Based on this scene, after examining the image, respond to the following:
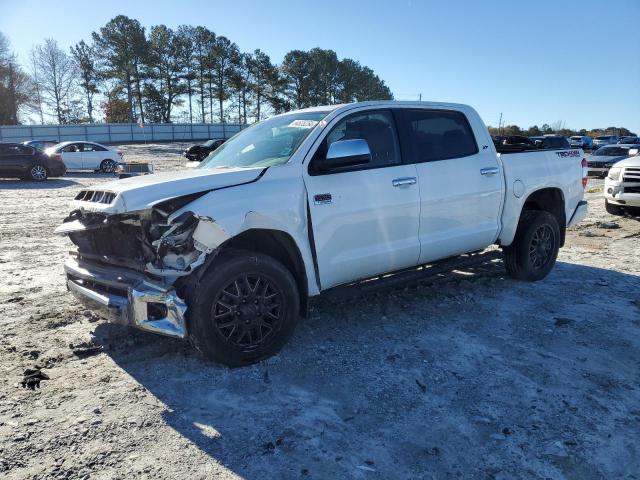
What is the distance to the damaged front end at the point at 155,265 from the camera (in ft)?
11.7

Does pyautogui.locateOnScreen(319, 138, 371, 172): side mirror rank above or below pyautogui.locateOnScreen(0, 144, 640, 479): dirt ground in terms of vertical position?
above

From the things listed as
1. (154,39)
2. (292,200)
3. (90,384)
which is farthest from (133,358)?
(154,39)

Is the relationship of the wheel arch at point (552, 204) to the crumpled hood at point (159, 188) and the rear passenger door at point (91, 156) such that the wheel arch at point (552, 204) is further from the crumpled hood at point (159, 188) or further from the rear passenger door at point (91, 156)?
the rear passenger door at point (91, 156)

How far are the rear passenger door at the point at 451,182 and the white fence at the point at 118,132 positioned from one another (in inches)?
1807

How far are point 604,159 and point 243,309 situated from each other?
22.9 m

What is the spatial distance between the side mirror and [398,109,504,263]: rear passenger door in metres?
0.81

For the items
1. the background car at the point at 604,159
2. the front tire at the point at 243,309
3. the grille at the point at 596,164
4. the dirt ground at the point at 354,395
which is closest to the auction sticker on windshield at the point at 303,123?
the front tire at the point at 243,309

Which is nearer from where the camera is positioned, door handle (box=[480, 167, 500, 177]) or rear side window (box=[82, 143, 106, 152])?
door handle (box=[480, 167, 500, 177])

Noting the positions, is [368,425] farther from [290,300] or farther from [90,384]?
[90,384]

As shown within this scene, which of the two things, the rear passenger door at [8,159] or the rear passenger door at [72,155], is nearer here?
the rear passenger door at [8,159]

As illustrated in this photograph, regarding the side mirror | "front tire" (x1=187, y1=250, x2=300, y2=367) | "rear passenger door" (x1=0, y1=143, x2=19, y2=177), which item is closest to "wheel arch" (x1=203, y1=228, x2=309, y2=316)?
"front tire" (x1=187, y1=250, x2=300, y2=367)

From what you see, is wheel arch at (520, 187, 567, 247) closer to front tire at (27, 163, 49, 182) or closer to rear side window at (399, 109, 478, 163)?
rear side window at (399, 109, 478, 163)

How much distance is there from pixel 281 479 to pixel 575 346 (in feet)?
9.72

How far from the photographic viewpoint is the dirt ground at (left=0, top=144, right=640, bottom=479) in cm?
285
